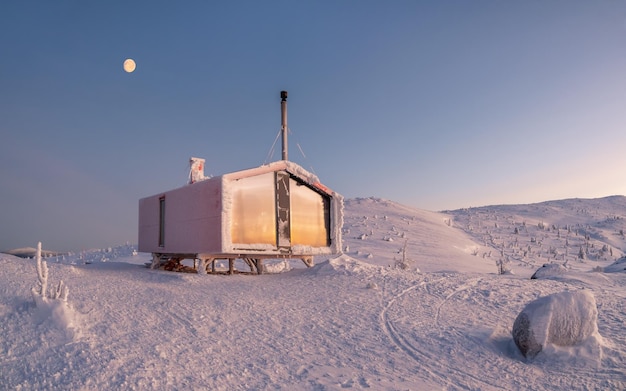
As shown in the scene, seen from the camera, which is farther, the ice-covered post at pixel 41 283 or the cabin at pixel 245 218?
the cabin at pixel 245 218

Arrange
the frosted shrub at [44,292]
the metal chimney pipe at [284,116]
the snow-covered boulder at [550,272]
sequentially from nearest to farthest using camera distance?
the frosted shrub at [44,292], the snow-covered boulder at [550,272], the metal chimney pipe at [284,116]

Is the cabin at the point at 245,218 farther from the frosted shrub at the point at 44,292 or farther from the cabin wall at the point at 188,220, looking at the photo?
the frosted shrub at the point at 44,292

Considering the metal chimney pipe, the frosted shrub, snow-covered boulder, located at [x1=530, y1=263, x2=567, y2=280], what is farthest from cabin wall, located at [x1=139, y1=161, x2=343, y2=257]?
snow-covered boulder, located at [x1=530, y1=263, x2=567, y2=280]

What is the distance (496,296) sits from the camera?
1120 centimetres

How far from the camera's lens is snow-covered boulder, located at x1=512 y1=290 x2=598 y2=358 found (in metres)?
7.42

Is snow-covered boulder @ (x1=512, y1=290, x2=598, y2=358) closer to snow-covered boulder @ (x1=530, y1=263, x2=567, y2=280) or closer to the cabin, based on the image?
snow-covered boulder @ (x1=530, y1=263, x2=567, y2=280)

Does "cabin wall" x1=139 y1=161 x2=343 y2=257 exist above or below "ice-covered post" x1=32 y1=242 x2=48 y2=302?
above

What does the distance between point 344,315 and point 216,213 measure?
6.16 m

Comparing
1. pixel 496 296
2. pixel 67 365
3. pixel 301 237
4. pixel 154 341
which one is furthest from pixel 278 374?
pixel 301 237

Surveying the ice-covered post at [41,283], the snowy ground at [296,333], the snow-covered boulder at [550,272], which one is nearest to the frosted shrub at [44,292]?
the ice-covered post at [41,283]

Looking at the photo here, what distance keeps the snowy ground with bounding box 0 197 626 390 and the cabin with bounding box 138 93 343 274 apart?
1229 millimetres

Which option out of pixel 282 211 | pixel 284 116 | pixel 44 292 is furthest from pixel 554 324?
pixel 284 116

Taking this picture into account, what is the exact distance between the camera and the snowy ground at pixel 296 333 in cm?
616

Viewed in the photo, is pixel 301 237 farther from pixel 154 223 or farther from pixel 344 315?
pixel 344 315
